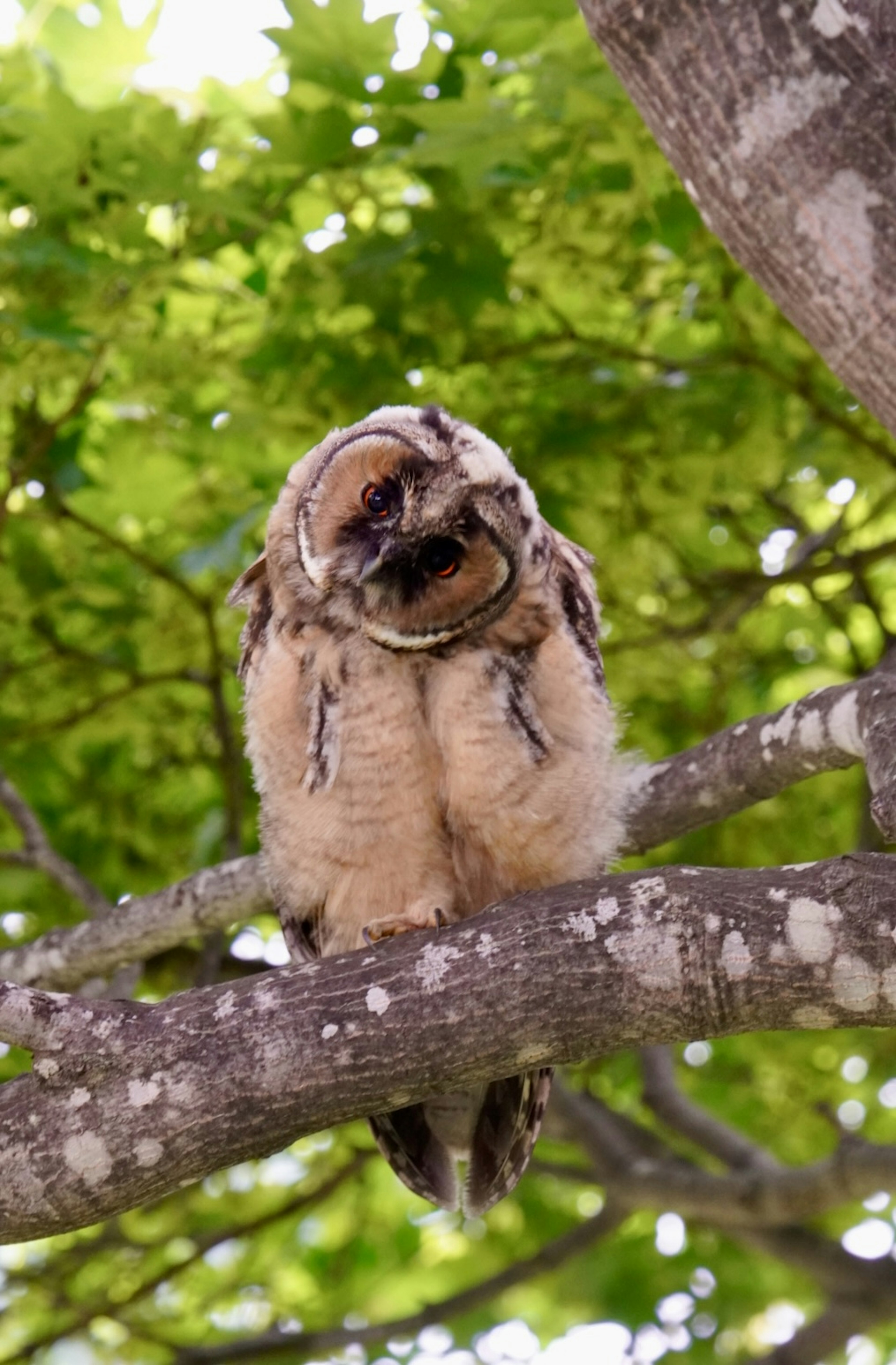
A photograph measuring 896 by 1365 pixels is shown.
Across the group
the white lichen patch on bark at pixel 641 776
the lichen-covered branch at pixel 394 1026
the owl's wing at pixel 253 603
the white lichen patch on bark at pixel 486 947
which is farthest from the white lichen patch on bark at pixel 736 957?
the owl's wing at pixel 253 603

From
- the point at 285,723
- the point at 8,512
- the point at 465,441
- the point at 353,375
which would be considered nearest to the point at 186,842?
the point at 8,512

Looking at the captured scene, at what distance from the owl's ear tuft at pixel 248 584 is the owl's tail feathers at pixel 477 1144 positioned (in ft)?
4.09

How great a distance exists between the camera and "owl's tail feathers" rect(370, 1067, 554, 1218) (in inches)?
125

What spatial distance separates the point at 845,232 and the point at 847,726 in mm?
915

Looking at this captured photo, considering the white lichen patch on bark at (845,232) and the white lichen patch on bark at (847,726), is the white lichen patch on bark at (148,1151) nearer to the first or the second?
the white lichen patch on bark at (847,726)

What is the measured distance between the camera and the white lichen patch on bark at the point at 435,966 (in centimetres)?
206

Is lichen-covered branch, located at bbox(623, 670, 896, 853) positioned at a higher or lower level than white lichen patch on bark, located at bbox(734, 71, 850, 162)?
lower

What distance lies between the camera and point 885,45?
98.9 inches

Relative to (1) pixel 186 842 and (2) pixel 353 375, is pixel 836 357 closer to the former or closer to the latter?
(2) pixel 353 375

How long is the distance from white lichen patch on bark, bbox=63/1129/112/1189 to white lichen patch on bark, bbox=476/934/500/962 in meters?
0.62

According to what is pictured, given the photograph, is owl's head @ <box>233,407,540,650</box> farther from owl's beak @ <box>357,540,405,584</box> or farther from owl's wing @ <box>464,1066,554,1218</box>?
owl's wing @ <box>464,1066,554,1218</box>

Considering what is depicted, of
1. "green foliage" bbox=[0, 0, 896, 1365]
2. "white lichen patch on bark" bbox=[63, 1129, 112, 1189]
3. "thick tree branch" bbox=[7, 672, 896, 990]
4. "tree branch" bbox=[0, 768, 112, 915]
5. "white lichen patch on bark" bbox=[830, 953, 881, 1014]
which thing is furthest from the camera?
"tree branch" bbox=[0, 768, 112, 915]

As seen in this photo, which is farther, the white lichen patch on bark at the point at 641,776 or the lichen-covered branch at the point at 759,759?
the white lichen patch on bark at the point at 641,776

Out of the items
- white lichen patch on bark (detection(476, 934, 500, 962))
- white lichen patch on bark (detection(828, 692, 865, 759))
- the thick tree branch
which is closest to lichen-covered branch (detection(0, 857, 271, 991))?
the thick tree branch
